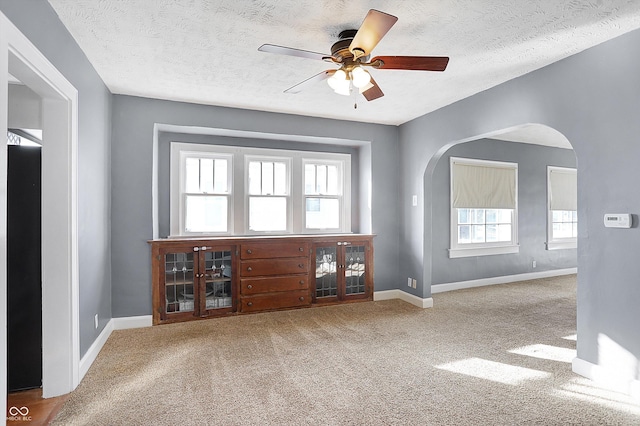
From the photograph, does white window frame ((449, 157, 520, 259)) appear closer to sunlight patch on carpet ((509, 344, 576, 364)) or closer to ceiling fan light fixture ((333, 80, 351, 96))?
sunlight patch on carpet ((509, 344, 576, 364))

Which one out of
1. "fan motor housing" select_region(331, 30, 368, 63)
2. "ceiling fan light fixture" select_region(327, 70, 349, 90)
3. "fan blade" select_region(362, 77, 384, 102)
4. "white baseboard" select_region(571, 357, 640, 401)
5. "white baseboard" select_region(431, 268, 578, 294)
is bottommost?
"white baseboard" select_region(571, 357, 640, 401)

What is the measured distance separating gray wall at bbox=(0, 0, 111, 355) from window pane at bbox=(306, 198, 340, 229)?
2.67 metres

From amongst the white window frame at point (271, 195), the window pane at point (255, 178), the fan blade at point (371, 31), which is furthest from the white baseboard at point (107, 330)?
the fan blade at point (371, 31)

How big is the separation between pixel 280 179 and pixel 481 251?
3.84 meters

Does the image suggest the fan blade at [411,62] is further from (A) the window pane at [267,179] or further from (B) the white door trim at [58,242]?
(A) the window pane at [267,179]

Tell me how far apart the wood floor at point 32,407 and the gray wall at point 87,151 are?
40cm

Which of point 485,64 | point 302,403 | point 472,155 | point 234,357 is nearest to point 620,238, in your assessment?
point 485,64

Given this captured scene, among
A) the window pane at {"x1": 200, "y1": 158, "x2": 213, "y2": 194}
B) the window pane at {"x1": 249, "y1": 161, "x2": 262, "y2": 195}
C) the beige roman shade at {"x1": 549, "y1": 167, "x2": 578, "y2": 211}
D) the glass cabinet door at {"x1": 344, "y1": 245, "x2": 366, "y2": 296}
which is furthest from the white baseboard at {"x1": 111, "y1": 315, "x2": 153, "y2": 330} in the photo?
the beige roman shade at {"x1": 549, "y1": 167, "x2": 578, "y2": 211}

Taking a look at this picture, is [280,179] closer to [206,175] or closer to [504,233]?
[206,175]

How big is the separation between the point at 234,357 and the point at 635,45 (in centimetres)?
404

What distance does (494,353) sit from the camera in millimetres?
3141

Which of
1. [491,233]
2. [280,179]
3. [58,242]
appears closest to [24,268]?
[58,242]

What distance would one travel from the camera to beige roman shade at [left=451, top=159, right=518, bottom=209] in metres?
5.80

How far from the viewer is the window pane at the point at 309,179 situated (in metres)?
5.16
